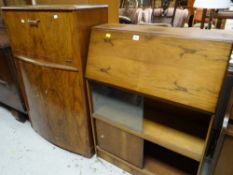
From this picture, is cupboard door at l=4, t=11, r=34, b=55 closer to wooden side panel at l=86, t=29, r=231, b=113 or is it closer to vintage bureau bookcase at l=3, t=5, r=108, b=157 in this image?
vintage bureau bookcase at l=3, t=5, r=108, b=157

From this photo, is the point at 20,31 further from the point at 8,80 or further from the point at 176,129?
the point at 176,129

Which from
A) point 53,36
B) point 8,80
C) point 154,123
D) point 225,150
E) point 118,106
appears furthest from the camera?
point 8,80

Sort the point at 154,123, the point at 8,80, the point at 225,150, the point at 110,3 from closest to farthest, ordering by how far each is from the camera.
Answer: the point at 225,150 < the point at 154,123 < the point at 110,3 < the point at 8,80

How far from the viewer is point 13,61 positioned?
1.62 m

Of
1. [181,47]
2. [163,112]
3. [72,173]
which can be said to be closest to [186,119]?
[163,112]

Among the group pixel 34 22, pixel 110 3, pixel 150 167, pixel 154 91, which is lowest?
pixel 150 167

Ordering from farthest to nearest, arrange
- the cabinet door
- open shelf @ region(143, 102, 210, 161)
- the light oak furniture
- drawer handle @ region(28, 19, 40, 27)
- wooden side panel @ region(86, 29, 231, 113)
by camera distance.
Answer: the light oak furniture → the cabinet door → drawer handle @ region(28, 19, 40, 27) → open shelf @ region(143, 102, 210, 161) → wooden side panel @ region(86, 29, 231, 113)

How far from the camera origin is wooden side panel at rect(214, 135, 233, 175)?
2.92 ft

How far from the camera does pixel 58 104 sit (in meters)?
1.42

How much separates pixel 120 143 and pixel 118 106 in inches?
10.4

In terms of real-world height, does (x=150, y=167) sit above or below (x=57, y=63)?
below

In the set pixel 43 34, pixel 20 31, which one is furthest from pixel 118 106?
pixel 20 31

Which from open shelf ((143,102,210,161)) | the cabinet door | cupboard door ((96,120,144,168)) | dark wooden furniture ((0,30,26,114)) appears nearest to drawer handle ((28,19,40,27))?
the cabinet door

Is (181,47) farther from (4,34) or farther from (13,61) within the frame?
(4,34)
